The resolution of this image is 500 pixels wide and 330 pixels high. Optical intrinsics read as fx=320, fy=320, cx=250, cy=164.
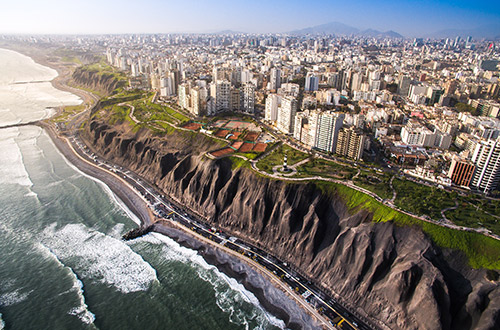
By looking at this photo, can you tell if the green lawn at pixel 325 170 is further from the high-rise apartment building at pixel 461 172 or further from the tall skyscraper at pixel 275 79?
the tall skyscraper at pixel 275 79

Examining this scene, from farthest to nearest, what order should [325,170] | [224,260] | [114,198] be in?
[114,198], [325,170], [224,260]

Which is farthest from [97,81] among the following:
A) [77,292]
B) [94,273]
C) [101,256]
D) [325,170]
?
[325,170]

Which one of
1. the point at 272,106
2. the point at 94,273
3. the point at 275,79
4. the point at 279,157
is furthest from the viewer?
the point at 275,79

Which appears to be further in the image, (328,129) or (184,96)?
(184,96)

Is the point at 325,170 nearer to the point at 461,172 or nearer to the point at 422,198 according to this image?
the point at 422,198

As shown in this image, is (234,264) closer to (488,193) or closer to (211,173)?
(211,173)

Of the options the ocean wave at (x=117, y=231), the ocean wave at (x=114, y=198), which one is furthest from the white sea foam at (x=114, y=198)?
the ocean wave at (x=117, y=231)

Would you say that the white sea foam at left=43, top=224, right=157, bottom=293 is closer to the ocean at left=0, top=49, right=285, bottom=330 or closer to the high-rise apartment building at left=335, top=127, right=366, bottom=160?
the ocean at left=0, top=49, right=285, bottom=330

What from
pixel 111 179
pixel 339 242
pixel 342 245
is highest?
pixel 339 242
